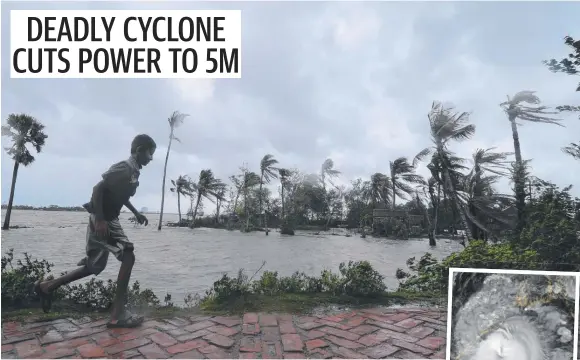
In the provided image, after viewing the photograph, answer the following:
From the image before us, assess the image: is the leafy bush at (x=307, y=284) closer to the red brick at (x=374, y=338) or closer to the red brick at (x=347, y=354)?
the red brick at (x=374, y=338)

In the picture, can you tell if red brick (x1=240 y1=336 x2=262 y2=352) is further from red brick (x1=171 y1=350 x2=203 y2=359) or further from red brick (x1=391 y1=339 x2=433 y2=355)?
red brick (x1=391 y1=339 x2=433 y2=355)

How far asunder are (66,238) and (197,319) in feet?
7.96

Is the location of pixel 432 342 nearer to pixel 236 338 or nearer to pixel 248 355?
pixel 248 355

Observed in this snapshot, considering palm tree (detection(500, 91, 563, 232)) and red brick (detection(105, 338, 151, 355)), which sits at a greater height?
palm tree (detection(500, 91, 563, 232))

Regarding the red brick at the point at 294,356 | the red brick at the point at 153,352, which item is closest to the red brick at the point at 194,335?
the red brick at the point at 153,352

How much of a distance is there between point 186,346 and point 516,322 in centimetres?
258

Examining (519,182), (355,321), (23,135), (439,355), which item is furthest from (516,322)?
(23,135)

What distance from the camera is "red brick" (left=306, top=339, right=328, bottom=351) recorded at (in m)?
2.56

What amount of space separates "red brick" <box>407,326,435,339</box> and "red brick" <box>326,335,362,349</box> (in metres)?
0.59

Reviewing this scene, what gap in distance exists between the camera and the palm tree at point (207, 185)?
395cm

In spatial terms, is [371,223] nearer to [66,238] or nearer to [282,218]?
[282,218]

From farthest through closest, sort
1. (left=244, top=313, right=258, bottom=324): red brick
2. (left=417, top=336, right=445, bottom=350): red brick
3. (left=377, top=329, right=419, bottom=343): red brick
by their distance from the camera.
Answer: (left=244, top=313, right=258, bottom=324): red brick, (left=377, top=329, right=419, bottom=343): red brick, (left=417, top=336, right=445, bottom=350): red brick

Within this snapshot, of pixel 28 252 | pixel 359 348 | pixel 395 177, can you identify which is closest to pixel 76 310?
pixel 28 252

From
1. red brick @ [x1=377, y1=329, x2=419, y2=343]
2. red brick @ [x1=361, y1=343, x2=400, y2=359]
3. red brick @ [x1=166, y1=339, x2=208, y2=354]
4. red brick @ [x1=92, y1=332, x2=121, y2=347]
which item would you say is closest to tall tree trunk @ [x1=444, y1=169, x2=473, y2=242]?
red brick @ [x1=377, y1=329, x2=419, y2=343]
